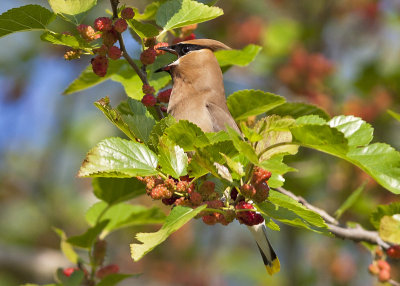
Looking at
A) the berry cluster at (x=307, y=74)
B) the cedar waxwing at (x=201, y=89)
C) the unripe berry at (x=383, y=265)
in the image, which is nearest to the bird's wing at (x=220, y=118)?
the cedar waxwing at (x=201, y=89)

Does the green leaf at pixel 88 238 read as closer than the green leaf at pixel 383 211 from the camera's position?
No

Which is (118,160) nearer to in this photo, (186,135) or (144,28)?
(186,135)

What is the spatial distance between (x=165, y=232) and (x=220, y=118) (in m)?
A: 0.92

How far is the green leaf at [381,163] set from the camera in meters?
1.87

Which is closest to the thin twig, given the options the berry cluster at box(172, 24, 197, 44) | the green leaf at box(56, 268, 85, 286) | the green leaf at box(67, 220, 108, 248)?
the berry cluster at box(172, 24, 197, 44)

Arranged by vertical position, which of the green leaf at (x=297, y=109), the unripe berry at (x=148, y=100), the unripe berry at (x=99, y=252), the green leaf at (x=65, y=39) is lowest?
the unripe berry at (x=99, y=252)

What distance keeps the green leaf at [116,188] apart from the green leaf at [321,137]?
1030 millimetres

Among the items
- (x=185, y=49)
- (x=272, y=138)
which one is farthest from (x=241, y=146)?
(x=185, y=49)

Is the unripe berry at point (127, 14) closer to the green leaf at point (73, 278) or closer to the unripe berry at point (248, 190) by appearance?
the unripe berry at point (248, 190)

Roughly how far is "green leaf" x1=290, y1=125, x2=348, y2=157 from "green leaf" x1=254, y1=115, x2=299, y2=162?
4 cm

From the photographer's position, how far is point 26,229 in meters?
7.74

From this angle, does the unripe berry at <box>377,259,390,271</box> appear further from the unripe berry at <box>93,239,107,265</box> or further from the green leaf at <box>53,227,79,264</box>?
the green leaf at <box>53,227,79,264</box>

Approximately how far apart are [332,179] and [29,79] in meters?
4.05

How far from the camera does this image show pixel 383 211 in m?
2.48
